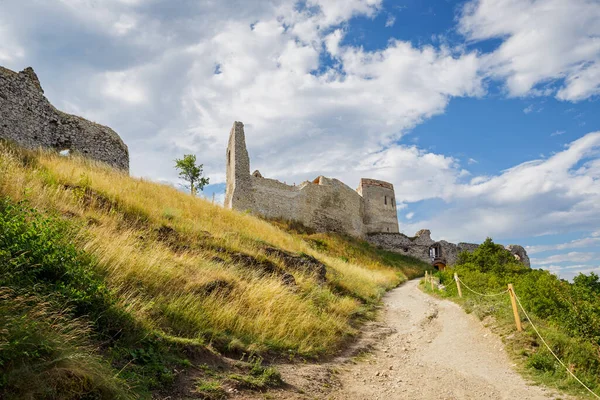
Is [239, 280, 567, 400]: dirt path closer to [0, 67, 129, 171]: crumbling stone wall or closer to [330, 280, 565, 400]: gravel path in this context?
[330, 280, 565, 400]: gravel path

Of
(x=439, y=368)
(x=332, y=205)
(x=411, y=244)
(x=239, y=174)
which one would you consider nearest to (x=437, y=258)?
(x=411, y=244)

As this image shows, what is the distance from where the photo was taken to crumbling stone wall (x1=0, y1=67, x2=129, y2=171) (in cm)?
1209

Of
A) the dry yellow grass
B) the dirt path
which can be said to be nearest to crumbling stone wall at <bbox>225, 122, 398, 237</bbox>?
the dry yellow grass

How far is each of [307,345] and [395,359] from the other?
2.12 meters

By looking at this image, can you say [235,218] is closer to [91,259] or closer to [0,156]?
[0,156]

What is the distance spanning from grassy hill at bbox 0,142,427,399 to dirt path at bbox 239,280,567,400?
0.61m

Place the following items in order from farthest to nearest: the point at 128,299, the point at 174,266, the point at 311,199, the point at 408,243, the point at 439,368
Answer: the point at 408,243 < the point at 311,199 < the point at 439,368 < the point at 174,266 < the point at 128,299

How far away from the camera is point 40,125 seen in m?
13.2

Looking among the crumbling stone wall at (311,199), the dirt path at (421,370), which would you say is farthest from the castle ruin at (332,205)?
the dirt path at (421,370)

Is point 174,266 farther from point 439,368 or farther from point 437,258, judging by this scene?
point 437,258

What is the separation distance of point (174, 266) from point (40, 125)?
9.88 meters

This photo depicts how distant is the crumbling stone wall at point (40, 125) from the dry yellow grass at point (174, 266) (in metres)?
1.87

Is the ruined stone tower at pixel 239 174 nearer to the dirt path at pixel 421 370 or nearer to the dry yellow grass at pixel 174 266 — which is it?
the dry yellow grass at pixel 174 266

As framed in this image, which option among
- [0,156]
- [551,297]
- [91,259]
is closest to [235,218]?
[0,156]
